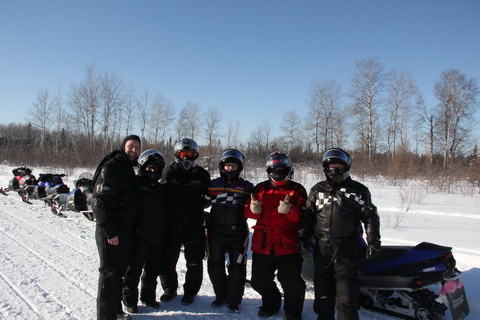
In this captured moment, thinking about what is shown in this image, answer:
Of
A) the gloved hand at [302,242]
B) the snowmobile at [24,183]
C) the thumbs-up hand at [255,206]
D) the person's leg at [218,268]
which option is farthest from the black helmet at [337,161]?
the snowmobile at [24,183]

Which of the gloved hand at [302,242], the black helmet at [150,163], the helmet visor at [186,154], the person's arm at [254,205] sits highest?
the helmet visor at [186,154]

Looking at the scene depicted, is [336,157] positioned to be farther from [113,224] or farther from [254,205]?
[113,224]

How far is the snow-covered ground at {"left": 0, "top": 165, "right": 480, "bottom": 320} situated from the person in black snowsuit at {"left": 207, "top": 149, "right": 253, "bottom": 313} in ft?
0.74

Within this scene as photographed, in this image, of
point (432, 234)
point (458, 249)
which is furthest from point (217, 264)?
point (432, 234)

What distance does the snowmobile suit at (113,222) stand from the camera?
306cm

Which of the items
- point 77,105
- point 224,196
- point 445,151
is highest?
point 77,105

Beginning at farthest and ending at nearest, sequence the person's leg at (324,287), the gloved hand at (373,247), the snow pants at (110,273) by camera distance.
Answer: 1. the person's leg at (324,287)
2. the snow pants at (110,273)
3. the gloved hand at (373,247)

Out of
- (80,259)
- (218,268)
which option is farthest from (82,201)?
(218,268)

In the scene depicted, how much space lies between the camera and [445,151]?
2823 cm

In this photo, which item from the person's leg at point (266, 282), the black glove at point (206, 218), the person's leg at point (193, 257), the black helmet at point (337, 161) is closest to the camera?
the black helmet at point (337, 161)

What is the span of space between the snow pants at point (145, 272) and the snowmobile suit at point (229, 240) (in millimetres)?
630

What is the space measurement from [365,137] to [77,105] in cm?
2932

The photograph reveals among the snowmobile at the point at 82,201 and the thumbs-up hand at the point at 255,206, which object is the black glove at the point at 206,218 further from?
the snowmobile at the point at 82,201

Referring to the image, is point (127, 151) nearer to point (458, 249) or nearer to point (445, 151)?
point (458, 249)
